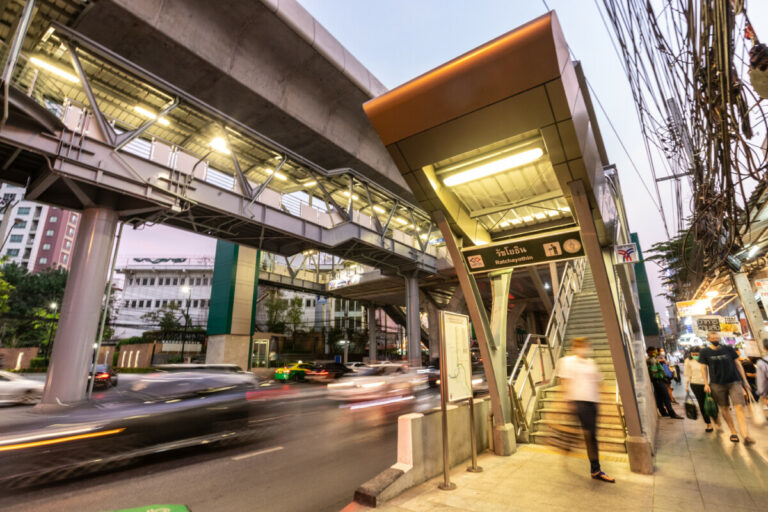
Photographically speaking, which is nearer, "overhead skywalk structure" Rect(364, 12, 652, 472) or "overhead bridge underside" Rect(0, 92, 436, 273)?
"overhead skywalk structure" Rect(364, 12, 652, 472)

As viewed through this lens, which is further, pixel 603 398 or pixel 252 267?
pixel 252 267

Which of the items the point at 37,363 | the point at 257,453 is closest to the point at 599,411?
the point at 257,453

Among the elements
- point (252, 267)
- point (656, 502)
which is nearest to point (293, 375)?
point (252, 267)

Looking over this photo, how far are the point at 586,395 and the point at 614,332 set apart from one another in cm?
107

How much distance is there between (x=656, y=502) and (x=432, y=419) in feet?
8.71

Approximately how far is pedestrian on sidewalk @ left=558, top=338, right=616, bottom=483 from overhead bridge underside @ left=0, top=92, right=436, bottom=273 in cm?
1421

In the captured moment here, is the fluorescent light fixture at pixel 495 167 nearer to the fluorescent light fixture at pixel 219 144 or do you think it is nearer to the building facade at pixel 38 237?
the fluorescent light fixture at pixel 219 144

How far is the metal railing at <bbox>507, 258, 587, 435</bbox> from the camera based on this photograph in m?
6.95

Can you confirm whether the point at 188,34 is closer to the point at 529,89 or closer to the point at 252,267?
the point at 529,89

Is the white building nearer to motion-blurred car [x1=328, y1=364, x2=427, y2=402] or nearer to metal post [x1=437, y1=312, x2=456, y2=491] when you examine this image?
motion-blurred car [x1=328, y1=364, x2=427, y2=402]

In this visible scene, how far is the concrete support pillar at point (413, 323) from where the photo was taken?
82.9 ft

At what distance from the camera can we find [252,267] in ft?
89.0

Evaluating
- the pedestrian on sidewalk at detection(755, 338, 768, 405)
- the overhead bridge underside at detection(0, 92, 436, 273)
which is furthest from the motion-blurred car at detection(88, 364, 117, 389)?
the pedestrian on sidewalk at detection(755, 338, 768, 405)

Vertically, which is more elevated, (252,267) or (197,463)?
(252,267)
